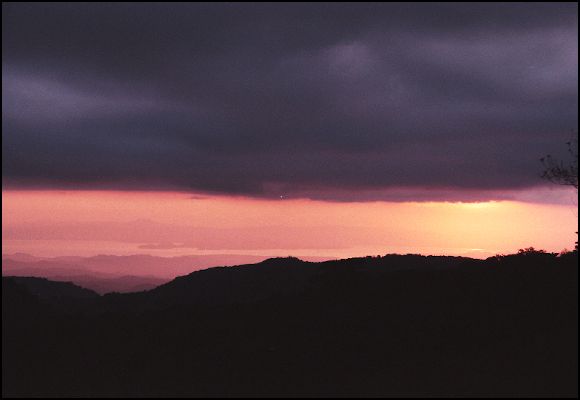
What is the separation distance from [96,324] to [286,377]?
2759 centimetres

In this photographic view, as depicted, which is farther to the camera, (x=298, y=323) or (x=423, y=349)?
(x=298, y=323)

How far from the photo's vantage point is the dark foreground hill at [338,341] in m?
45.5

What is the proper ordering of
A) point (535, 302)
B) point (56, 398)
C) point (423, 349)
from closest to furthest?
point (56, 398) → point (423, 349) → point (535, 302)

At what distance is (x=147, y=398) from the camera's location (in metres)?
42.3

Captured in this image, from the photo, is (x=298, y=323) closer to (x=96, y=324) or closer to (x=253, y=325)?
(x=253, y=325)

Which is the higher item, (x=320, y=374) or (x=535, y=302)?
(x=535, y=302)

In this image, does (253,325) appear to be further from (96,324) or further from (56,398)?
(56,398)

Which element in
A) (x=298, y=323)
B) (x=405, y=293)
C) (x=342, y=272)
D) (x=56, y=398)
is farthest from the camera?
(x=342, y=272)

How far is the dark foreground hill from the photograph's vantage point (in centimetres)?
4547


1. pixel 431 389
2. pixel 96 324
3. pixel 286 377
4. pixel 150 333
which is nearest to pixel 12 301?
pixel 96 324

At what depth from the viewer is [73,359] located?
175 feet

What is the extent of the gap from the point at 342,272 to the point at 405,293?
14802mm

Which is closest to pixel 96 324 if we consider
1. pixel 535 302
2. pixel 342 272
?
pixel 342 272

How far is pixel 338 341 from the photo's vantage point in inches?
2243
